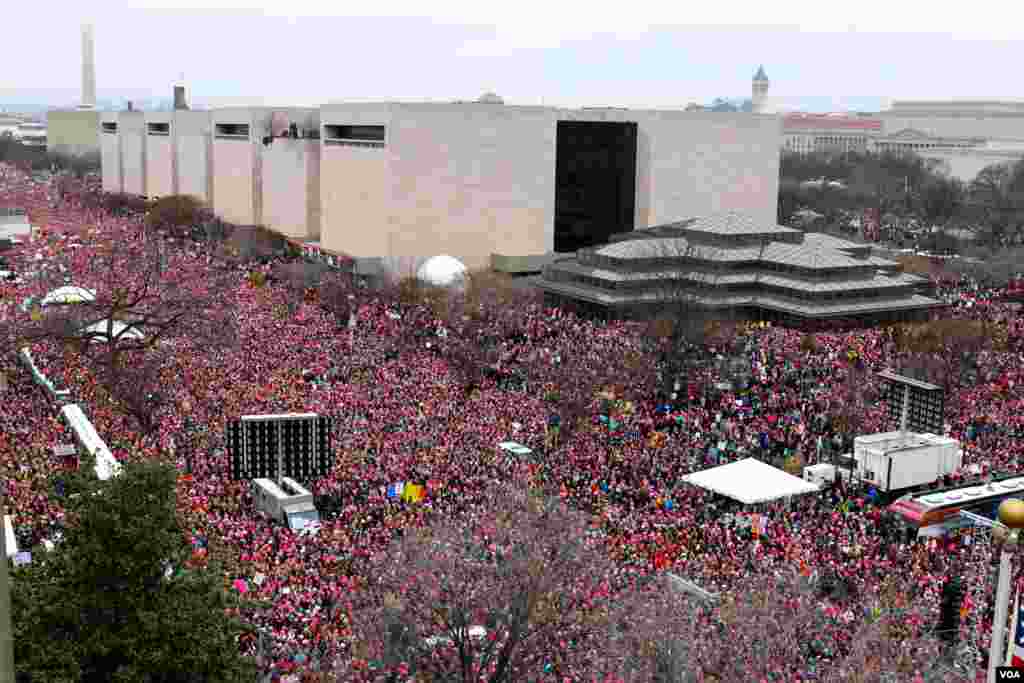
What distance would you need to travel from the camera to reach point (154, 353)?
3284 centimetres

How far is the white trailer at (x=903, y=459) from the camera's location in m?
24.0

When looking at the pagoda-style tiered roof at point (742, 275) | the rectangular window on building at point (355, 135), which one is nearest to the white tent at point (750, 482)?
the pagoda-style tiered roof at point (742, 275)

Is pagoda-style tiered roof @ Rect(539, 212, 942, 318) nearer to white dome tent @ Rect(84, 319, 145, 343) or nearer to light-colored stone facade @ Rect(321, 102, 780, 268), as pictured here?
light-colored stone facade @ Rect(321, 102, 780, 268)

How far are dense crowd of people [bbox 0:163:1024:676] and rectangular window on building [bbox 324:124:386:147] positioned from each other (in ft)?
54.9

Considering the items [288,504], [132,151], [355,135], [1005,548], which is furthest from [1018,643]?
[132,151]

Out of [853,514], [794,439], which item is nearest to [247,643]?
[853,514]

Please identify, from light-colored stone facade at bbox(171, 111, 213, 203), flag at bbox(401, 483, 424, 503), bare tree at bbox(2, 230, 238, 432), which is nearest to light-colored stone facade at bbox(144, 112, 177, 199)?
light-colored stone facade at bbox(171, 111, 213, 203)

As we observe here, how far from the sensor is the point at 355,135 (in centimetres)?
5844

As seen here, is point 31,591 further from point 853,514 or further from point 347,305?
point 347,305

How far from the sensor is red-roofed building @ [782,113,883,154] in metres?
170

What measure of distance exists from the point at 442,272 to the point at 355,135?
514 inches

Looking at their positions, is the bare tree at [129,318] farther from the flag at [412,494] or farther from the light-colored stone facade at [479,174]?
the light-colored stone facade at [479,174]

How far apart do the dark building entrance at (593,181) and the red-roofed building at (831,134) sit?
382ft

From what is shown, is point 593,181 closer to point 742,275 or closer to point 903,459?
point 742,275
